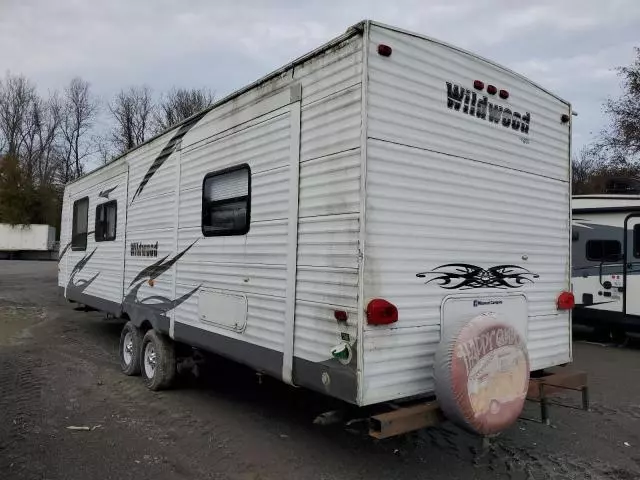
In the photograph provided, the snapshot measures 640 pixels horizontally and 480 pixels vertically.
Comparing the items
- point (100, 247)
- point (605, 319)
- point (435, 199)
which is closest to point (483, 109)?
point (435, 199)

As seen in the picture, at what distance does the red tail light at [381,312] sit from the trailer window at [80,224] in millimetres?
7255

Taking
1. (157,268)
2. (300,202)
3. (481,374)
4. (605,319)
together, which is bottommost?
(605,319)

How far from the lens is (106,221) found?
8203 millimetres

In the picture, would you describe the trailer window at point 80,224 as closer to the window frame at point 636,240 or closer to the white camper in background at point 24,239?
the window frame at point 636,240

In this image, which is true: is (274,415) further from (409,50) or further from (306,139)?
(409,50)

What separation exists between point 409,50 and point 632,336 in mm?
9086

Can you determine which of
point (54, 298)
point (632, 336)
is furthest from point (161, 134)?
point (54, 298)

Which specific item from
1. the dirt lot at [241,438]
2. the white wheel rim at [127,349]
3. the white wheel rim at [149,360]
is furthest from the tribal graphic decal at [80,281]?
the white wheel rim at [149,360]

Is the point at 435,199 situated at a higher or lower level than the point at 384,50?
lower

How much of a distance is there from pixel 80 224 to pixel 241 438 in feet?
21.1

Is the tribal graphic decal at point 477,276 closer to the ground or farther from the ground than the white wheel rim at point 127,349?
farther from the ground

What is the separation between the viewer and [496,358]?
3654 mm

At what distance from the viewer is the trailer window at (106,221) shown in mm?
7848

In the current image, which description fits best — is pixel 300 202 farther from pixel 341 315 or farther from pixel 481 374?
pixel 481 374
